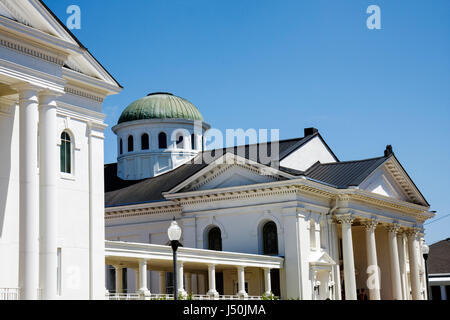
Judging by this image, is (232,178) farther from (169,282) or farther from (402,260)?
(402,260)

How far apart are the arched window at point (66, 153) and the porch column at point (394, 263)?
35595 millimetres

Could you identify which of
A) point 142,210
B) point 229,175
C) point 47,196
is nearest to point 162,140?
point 142,210

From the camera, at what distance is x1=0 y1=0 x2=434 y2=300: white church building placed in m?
24.2

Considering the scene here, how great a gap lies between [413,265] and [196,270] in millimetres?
22348

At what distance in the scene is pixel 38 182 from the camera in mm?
24844

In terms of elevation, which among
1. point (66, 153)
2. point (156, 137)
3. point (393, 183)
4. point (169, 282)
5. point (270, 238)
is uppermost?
point (156, 137)

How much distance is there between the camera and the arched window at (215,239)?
52.1m

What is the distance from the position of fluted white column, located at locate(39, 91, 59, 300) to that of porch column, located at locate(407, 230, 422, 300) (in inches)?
1761

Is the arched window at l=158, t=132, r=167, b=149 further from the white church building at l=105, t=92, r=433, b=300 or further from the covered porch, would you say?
the covered porch

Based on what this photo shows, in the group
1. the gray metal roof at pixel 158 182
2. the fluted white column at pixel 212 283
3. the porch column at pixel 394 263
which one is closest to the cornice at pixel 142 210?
the gray metal roof at pixel 158 182

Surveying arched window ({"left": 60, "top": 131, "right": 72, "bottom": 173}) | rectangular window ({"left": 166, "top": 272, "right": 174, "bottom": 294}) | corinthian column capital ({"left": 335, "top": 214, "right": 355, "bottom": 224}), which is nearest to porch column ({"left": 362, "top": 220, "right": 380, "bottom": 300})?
corinthian column capital ({"left": 335, "top": 214, "right": 355, "bottom": 224})

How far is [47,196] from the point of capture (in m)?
24.2
